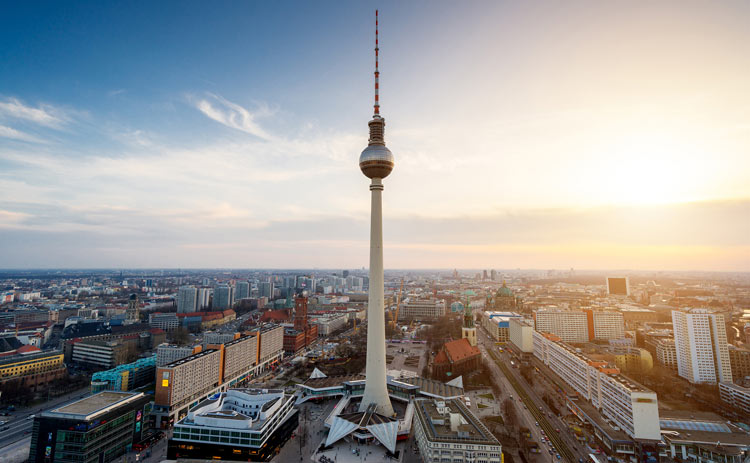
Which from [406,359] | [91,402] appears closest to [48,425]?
[91,402]

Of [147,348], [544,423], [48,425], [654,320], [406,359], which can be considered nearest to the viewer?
[48,425]

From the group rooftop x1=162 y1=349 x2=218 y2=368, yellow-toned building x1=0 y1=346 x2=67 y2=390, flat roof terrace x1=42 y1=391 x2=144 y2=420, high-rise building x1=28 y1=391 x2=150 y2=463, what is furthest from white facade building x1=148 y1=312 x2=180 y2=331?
high-rise building x1=28 y1=391 x2=150 y2=463

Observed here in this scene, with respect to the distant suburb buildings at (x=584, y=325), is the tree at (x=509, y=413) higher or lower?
lower

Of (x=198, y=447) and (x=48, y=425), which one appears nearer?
(x=48, y=425)

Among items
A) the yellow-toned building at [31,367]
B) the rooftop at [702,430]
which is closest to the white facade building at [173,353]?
the yellow-toned building at [31,367]

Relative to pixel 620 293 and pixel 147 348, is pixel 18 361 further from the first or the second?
pixel 620 293

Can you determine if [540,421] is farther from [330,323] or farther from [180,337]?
A: [180,337]

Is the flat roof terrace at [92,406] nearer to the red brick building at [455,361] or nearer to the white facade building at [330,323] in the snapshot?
the red brick building at [455,361]
